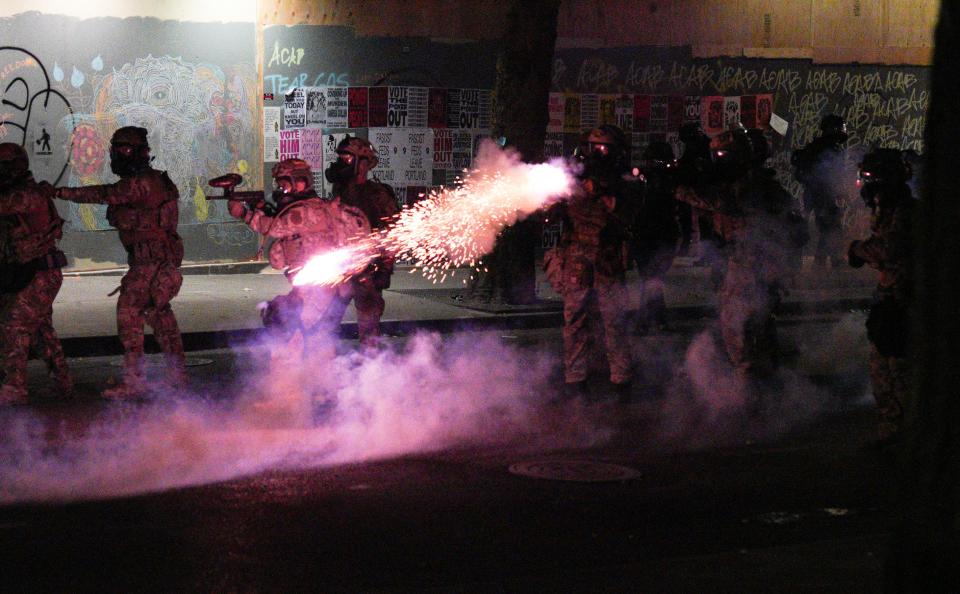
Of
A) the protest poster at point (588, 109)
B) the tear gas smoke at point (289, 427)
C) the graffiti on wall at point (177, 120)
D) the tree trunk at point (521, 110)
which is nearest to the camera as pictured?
the tear gas smoke at point (289, 427)

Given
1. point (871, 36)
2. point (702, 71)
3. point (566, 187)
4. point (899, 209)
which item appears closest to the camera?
point (899, 209)

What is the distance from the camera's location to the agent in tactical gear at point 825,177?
703 inches

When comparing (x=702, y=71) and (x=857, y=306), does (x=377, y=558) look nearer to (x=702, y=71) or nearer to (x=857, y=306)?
(x=857, y=306)

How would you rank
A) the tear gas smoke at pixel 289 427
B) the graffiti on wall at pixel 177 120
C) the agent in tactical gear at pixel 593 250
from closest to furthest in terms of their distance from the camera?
1. the tear gas smoke at pixel 289 427
2. the agent in tactical gear at pixel 593 250
3. the graffiti on wall at pixel 177 120

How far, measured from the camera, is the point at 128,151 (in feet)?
32.1

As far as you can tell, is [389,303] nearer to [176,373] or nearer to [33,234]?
[176,373]

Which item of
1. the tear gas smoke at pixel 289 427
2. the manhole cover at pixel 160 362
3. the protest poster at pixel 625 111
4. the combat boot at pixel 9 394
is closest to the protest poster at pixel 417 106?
the protest poster at pixel 625 111

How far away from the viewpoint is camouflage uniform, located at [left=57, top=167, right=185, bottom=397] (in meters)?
9.73

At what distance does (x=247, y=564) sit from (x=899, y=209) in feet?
14.7

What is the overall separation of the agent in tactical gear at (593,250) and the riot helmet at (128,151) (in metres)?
3.15

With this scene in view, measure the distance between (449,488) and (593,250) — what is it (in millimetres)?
3410

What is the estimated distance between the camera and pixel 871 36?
75.8ft

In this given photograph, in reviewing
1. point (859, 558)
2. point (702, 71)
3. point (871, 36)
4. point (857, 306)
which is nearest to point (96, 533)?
point (859, 558)

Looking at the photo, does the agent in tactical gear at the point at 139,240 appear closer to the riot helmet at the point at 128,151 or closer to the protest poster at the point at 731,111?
the riot helmet at the point at 128,151
